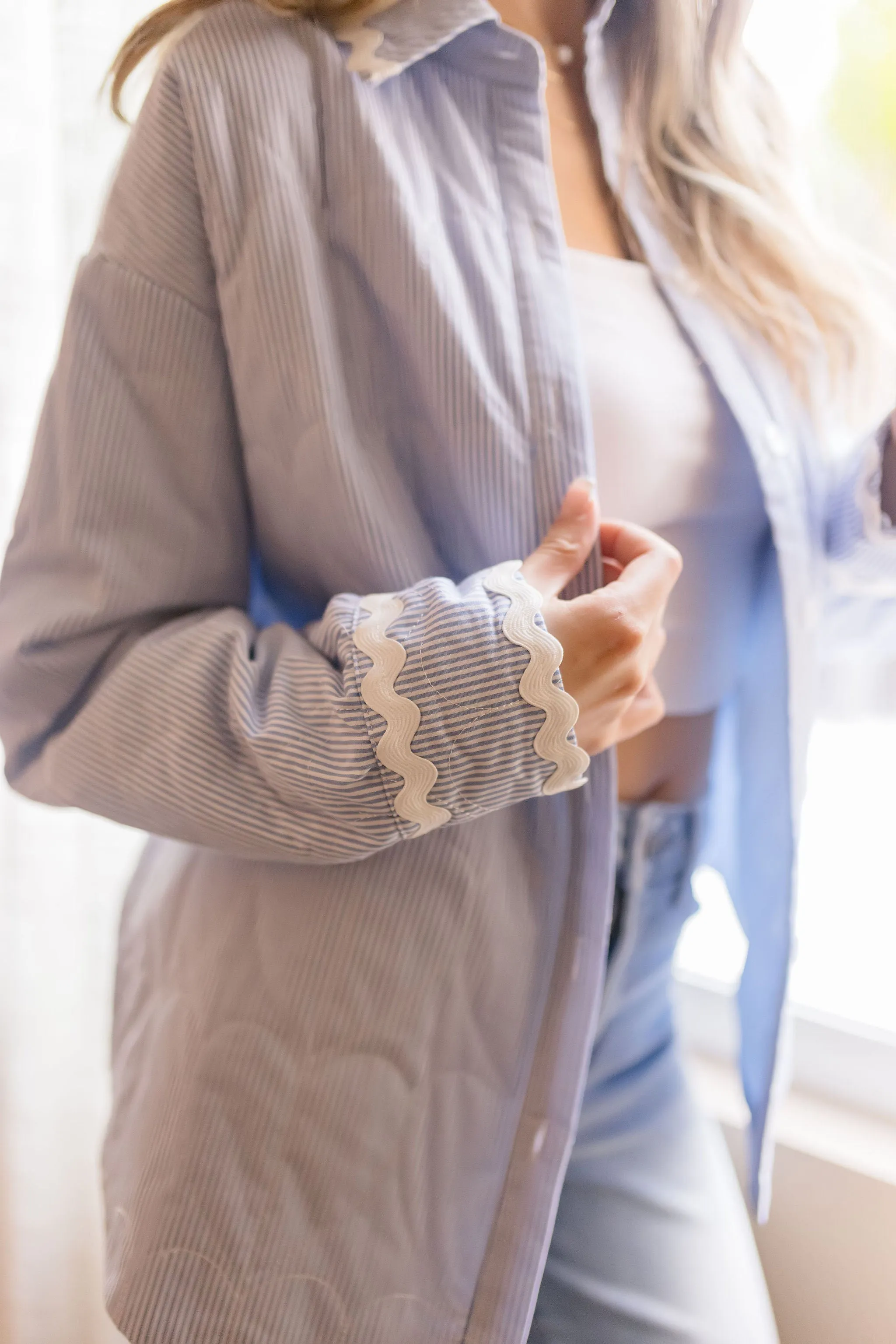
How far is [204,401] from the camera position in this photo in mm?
524

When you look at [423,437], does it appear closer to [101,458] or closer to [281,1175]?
[101,458]

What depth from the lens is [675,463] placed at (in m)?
0.62

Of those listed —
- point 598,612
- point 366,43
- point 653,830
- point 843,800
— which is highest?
point 366,43

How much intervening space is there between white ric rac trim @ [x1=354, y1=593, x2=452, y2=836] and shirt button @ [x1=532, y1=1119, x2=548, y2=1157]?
193 millimetres

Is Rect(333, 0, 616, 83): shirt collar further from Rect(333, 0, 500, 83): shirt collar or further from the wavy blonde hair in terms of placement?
the wavy blonde hair

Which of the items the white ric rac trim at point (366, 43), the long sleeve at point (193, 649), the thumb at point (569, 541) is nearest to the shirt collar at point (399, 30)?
the white ric rac trim at point (366, 43)

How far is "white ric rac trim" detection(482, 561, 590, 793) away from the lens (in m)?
0.44

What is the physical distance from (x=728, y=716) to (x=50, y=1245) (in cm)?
82

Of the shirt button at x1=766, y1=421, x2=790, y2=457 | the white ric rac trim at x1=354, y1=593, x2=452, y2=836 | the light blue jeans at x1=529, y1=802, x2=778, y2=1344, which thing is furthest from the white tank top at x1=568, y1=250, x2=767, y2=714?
the white ric rac trim at x1=354, y1=593, x2=452, y2=836

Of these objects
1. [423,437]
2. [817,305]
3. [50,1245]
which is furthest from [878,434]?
[50,1245]

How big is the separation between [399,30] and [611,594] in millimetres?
352

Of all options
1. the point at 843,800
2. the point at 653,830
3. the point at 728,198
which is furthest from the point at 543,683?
the point at 843,800

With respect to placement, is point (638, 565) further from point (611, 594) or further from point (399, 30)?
point (399, 30)

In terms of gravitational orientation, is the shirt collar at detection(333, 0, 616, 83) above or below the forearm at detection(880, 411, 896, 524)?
above
